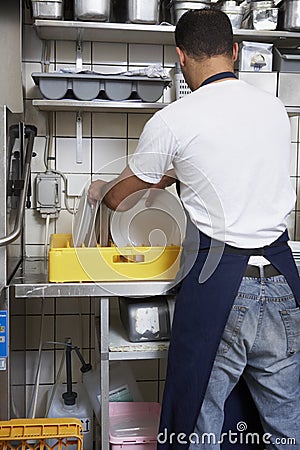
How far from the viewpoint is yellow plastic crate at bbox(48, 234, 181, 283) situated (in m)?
1.73

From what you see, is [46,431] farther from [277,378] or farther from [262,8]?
[262,8]

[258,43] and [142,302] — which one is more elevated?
[258,43]

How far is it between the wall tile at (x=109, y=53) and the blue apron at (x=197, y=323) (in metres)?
0.80

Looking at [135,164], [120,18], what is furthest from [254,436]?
[120,18]

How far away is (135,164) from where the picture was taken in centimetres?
163

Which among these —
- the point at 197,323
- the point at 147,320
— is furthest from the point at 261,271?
the point at 147,320

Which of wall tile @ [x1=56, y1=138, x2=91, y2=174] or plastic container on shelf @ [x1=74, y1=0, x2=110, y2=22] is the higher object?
plastic container on shelf @ [x1=74, y1=0, x2=110, y2=22]

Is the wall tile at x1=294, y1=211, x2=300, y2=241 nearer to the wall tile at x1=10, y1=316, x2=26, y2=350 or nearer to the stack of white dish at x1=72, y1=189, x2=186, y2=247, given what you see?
the stack of white dish at x1=72, y1=189, x2=186, y2=247

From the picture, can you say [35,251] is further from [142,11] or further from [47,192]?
[142,11]

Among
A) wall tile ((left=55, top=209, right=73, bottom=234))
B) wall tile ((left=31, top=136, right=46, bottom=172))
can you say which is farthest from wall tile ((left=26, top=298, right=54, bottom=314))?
wall tile ((left=31, top=136, right=46, bottom=172))

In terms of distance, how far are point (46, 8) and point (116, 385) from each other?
1.28m

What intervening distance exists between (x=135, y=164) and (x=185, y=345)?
494 millimetres

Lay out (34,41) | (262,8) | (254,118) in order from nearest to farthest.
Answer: (254,118) < (262,8) < (34,41)

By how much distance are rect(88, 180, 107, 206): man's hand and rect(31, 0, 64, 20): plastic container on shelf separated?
24.0 inches
